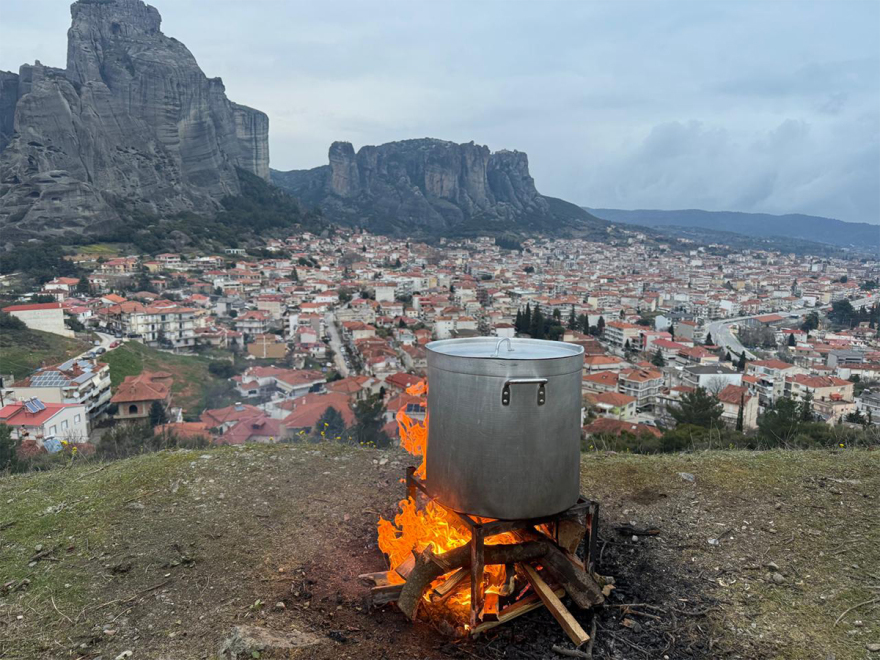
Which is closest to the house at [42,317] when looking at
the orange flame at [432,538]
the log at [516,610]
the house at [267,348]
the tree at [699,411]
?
the house at [267,348]

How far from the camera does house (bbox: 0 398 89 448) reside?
14.6 meters

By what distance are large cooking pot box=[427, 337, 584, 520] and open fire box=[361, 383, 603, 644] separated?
0.14 m

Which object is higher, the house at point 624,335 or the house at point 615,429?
the house at point 615,429

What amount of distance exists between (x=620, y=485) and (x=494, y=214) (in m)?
144

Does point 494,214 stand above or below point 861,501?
above

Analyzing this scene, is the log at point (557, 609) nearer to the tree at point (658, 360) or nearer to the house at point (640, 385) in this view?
the house at point (640, 385)

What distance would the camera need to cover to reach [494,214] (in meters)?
144

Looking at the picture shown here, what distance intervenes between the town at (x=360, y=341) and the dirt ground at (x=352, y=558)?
179 cm

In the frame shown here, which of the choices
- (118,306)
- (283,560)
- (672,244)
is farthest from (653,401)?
(672,244)

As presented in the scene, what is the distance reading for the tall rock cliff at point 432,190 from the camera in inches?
5305

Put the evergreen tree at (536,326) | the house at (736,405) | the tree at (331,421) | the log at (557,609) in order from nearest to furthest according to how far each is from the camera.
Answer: the log at (557,609) < the tree at (331,421) < the house at (736,405) < the evergreen tree at (536,326)

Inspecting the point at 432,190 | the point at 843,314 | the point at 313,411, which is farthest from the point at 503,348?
the point at 432,190

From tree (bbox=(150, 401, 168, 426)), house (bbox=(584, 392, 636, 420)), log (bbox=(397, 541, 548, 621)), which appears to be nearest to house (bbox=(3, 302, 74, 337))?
tree (bbox=(150, 401, 168, 426))

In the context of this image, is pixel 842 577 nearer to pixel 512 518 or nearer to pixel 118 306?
pixel 512 518
